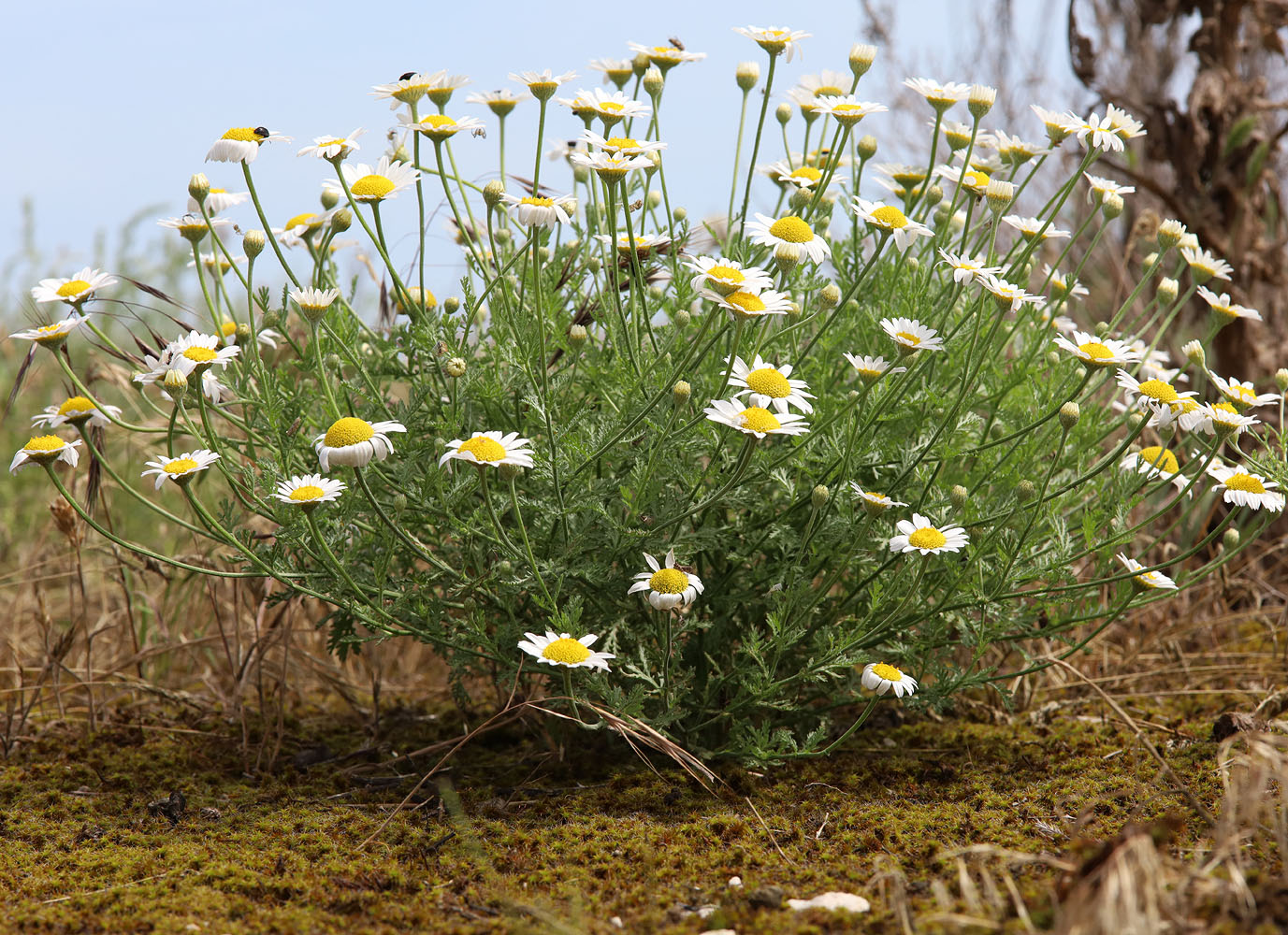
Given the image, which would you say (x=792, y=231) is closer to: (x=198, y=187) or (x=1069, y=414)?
(x=1069, y=414)

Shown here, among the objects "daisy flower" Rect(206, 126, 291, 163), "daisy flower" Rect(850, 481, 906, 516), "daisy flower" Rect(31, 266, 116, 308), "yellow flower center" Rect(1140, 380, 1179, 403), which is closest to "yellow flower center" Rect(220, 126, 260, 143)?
"daisy flower" Rect(206, 126, 291, 163)

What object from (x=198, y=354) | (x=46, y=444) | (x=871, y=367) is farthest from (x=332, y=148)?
(x=871, y=367)

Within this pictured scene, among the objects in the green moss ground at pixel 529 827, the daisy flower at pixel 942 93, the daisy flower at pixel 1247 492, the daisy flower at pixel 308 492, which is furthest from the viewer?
the daisy flower at pixel 942 93

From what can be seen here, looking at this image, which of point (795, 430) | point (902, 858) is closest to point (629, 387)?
point (795, 430)

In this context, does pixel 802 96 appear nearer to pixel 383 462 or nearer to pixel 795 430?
pixel 795 430

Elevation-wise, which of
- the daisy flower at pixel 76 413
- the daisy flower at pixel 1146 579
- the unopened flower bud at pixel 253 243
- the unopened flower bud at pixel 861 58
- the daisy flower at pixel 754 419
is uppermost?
the unopened flower bud at pixel 861 58

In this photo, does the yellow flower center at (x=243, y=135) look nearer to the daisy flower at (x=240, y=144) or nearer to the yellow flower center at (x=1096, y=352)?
the daisy flower at (x=240, y=144)

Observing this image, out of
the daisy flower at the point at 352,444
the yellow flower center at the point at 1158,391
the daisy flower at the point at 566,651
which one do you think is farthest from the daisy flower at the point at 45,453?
the yellow flower center at the point at 1158,391
